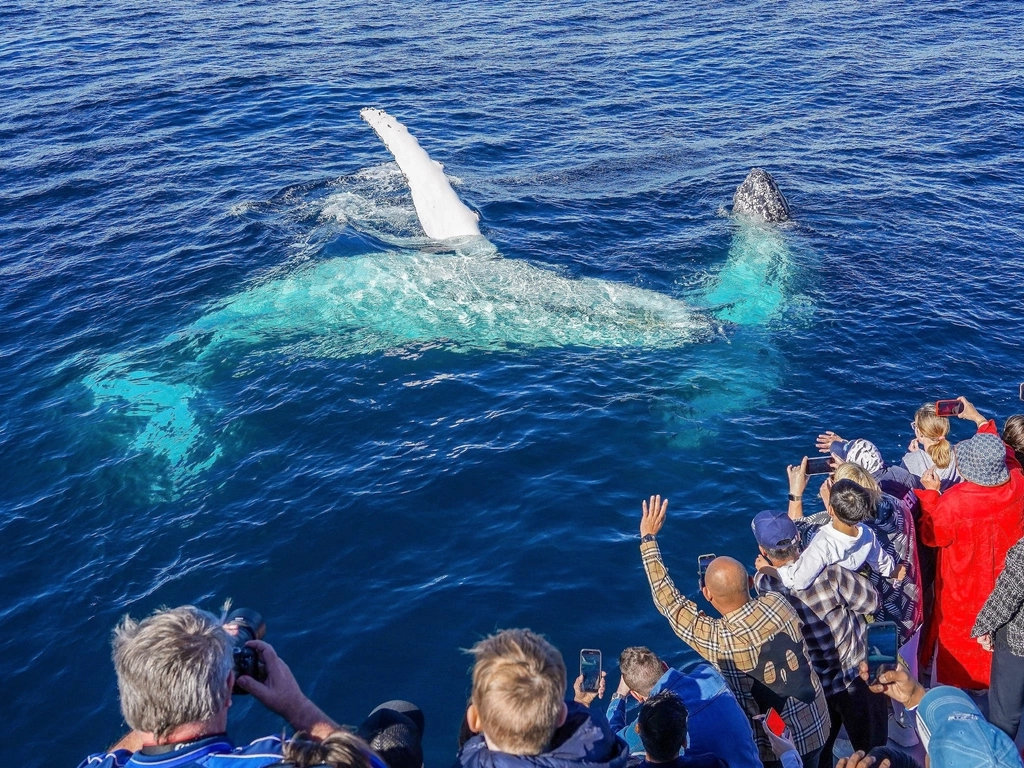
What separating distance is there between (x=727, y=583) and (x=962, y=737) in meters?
1.83

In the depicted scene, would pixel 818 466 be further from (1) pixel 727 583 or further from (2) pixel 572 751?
(2) pixel 572 751

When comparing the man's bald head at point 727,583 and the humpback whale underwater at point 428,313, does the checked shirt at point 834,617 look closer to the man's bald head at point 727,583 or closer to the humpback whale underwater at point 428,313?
the man's bald head at point 727,583

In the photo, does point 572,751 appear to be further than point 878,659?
No

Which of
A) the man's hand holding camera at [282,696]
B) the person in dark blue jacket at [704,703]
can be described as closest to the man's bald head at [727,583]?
the person in dark blue jacket at [704,703]

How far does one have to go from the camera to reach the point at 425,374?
16.0 metres

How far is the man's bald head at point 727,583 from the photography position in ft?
21.0

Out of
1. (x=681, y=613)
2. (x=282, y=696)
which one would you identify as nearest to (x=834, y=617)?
(x=681, y=613)

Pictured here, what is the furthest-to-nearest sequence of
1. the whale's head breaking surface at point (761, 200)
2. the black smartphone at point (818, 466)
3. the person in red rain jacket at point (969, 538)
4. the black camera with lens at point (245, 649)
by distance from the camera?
the whale's head breaking surface at point (761, 200)
the black smartphone at point (818, 466)
the person in red rain jacket at point (969, 538)
the black camera with lens at point (245, 649)

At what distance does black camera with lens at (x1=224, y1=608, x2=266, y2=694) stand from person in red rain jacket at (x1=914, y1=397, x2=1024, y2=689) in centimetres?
593

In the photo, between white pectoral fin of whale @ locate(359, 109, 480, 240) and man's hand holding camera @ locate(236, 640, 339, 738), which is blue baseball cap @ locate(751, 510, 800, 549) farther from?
white pectoral fin of whale @ locate(359, 109, 480, 240)

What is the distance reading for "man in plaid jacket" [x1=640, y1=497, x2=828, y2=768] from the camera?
639 centimetres

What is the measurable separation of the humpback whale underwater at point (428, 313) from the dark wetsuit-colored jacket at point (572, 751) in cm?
1041

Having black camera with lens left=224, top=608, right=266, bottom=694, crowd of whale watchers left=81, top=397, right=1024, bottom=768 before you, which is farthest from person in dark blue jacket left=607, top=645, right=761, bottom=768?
black camera with lens left=224, top=608, right=266, bottom=694

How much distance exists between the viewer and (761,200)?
21844 mm
